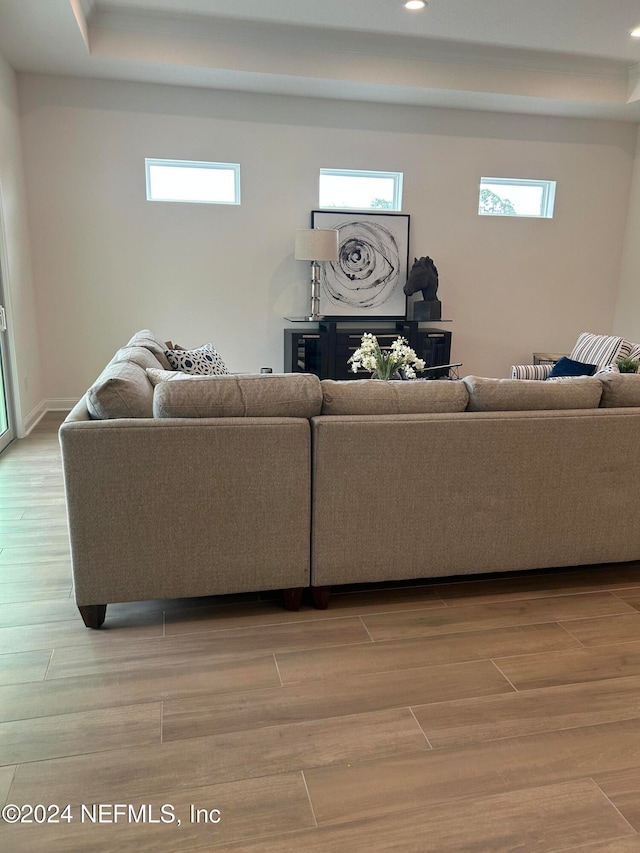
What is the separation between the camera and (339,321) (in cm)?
604

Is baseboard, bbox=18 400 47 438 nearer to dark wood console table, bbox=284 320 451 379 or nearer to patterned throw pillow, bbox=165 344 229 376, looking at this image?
patterned throw pillow, bbox=165 344 229 376

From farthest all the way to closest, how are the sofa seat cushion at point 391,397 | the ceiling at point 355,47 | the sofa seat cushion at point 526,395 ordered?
the ceiling at point 355,47 < the sofa seat cushion at point 526,395 < the sofa seat cushion at point 391,397

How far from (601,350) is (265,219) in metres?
3.20

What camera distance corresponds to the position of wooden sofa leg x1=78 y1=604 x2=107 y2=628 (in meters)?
2.28

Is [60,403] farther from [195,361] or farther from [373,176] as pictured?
[373,176]

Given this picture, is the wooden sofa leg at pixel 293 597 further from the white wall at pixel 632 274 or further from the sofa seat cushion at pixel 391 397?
the white wall at pixel 632 274

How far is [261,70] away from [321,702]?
4.84m

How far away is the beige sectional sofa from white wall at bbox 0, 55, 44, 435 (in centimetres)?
255

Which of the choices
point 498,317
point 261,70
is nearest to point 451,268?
point 498,317

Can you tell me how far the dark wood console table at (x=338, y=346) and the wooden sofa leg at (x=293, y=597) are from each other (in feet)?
11.3

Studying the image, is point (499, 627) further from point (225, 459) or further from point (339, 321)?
point (339, 321)

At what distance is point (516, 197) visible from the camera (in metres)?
6.44

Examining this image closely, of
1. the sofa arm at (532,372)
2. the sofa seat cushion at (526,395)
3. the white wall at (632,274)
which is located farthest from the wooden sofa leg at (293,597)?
the white wall at (632,274)

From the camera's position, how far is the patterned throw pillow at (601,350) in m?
4.88
